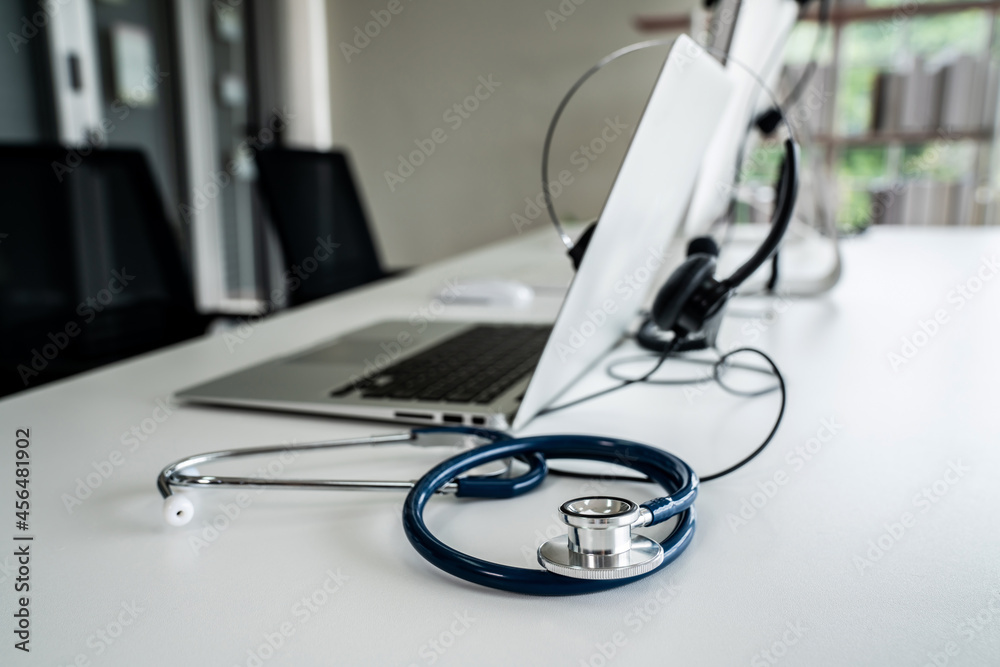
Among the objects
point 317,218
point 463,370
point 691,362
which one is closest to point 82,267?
point 317,218

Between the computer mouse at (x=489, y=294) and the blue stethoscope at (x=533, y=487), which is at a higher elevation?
the blue stethoscope at (x=533, y=487)

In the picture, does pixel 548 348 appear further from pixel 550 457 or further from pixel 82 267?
pixel 82 267

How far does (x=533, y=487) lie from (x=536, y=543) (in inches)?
2.7

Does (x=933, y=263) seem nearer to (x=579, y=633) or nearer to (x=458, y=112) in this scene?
(x=579, y=633)

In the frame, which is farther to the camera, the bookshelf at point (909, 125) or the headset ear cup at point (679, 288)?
the bookshelf at point (909, 125)

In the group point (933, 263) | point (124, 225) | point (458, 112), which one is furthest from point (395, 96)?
point (933, 263)

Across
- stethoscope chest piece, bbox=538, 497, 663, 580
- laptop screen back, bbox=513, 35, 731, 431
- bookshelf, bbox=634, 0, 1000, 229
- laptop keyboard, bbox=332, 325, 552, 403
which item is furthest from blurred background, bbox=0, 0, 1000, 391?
stethoscope chest piece, bbox=538, 497, 663, 580

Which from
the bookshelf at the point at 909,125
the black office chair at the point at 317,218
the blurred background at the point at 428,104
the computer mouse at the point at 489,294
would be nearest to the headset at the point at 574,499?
the computer mouse at the point at 489,294

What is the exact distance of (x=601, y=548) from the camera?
12.9 inches

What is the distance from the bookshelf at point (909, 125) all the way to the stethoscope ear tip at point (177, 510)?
3156mm

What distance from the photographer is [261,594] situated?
0.34 meters

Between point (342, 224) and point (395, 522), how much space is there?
1.83 metres

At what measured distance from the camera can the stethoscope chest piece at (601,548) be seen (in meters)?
0.32

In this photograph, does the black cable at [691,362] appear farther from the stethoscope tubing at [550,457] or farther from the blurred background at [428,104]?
the blurred background at [428,104]
